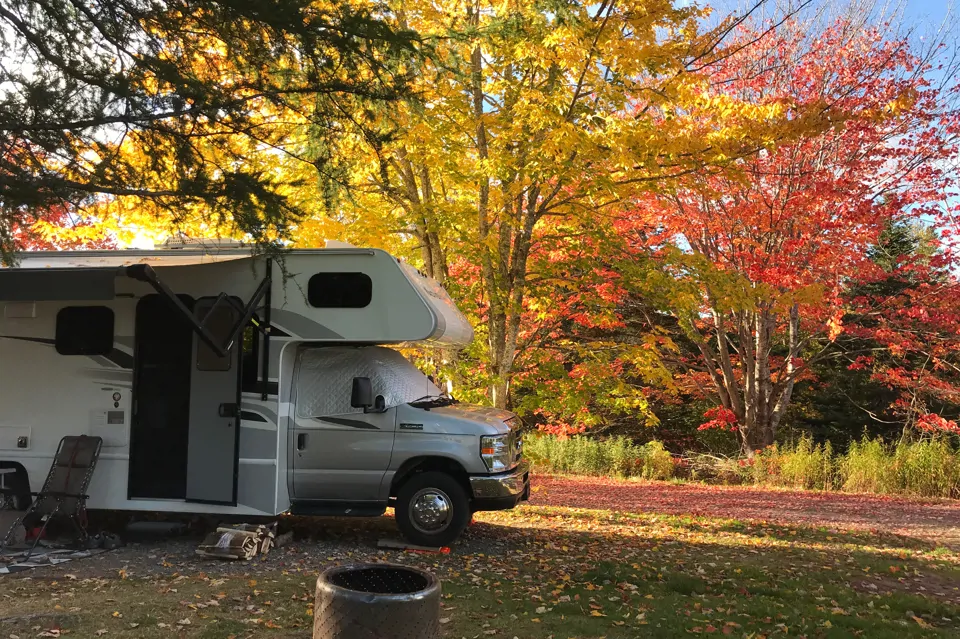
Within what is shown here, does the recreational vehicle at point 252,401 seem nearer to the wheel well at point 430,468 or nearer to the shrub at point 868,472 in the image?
the wheel well at point 430,468

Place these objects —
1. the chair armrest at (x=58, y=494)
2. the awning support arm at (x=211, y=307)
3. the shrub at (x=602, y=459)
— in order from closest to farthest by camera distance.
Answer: the awning support arm at (x=211, y=307)
the chair armrest at (x=58, y=494)
the shrub at (x=602, y=459)

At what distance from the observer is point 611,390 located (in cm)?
1115

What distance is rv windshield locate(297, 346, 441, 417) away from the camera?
25.0 ft

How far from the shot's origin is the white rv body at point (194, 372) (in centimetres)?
736

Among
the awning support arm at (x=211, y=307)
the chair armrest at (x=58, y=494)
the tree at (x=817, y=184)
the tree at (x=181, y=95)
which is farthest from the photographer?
the tree at (x=817, y=184)

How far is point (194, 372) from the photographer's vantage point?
24.7 feet

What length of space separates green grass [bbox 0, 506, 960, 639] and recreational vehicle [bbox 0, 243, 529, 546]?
656 millimetres

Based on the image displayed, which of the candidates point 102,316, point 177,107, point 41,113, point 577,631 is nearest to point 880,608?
point 577,631

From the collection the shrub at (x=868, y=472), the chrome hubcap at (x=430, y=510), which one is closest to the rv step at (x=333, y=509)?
the chrome hubcap at (x=430, y=510)

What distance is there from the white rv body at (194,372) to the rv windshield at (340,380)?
0.17 meters

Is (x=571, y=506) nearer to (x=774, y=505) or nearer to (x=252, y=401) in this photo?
(x=774, y=505)

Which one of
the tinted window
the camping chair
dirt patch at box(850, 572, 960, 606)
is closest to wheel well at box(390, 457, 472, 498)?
the tinted window

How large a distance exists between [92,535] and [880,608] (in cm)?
694

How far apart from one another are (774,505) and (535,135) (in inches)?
264
